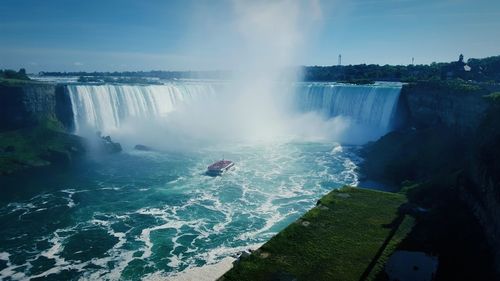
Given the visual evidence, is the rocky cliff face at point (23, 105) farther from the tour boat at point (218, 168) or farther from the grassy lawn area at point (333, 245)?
the grassy lawn area at point (333, 245)

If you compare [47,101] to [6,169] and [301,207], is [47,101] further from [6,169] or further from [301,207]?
[301,207]

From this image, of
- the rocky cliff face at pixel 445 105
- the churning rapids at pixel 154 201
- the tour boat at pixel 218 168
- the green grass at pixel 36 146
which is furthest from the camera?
the green grass at pixel 36 146

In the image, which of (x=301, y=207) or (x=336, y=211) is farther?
(x=301, y=207)

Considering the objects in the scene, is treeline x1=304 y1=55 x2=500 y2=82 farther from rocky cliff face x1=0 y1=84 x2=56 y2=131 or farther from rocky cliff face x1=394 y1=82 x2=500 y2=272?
rocky cliff face x1=0 y1=84 x2=56 y2=131

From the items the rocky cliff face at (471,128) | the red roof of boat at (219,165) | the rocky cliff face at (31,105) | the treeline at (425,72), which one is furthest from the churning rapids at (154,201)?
the treeline at (425,72)

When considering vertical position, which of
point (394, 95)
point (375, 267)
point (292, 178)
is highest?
point (394, 95)

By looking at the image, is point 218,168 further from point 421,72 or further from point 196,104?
point 421,72

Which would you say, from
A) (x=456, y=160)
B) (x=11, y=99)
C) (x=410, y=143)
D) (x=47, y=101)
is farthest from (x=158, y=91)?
(x=456, y=160)
